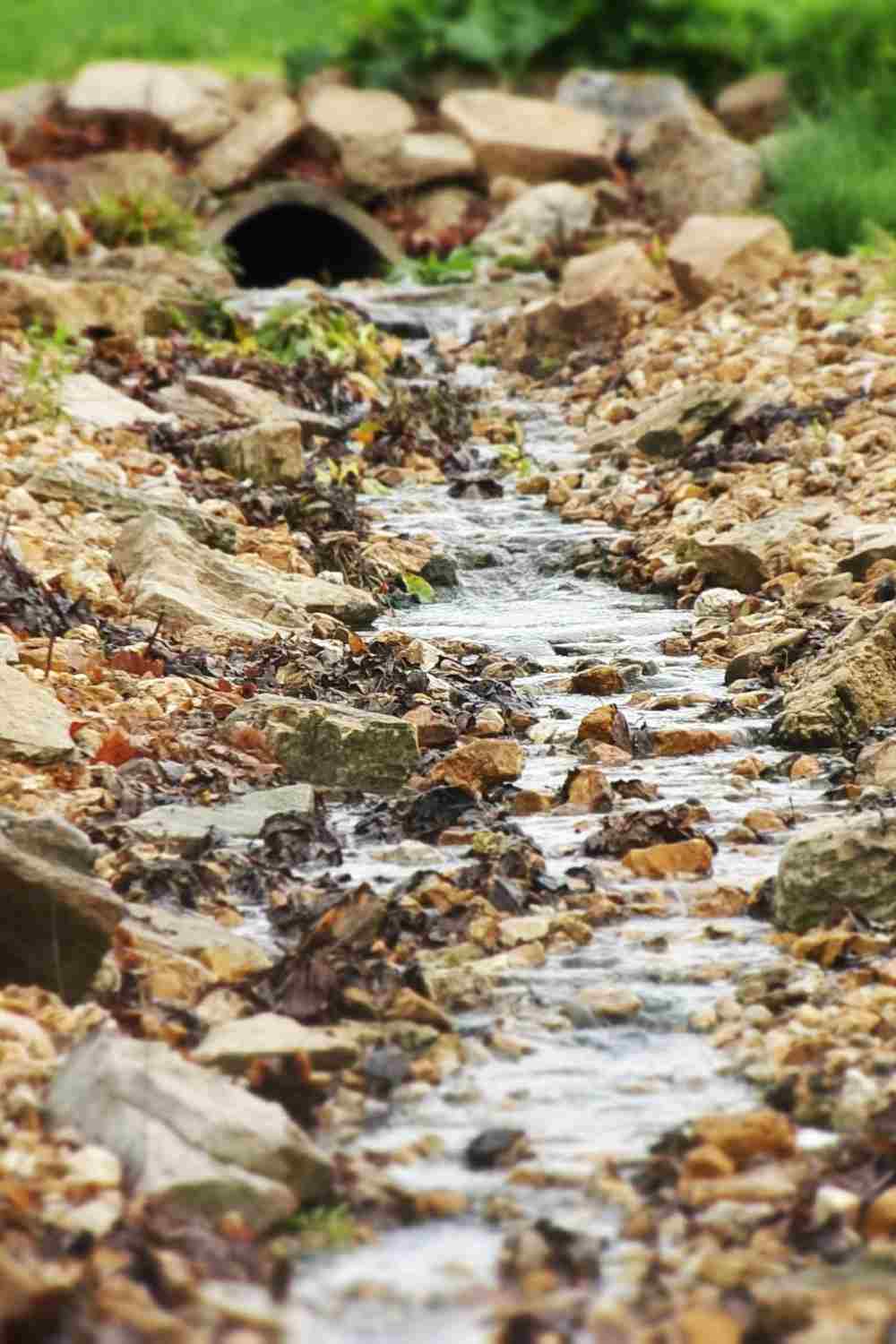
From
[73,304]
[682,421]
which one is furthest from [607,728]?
[73,304]

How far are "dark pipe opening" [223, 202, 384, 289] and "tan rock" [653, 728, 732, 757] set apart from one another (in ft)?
33.6

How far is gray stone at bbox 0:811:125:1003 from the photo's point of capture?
390cm

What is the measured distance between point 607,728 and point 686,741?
223 mm

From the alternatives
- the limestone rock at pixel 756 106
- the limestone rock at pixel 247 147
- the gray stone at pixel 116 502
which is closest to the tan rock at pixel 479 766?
the gray stone at pixel 116 502

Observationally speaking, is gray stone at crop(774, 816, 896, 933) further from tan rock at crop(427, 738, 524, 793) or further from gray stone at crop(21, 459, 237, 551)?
gray stone at crop(21, 459, 237, 551)

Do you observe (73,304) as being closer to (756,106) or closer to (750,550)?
(750,550)

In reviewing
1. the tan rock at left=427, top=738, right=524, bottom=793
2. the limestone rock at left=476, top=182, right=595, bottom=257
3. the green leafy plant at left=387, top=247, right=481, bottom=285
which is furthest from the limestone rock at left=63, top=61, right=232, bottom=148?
the tan rock at left=427, top=738, right=524, bottom=793

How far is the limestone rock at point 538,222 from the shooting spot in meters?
14.3

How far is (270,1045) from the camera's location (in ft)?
11.9

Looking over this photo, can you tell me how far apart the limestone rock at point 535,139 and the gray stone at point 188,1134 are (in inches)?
518

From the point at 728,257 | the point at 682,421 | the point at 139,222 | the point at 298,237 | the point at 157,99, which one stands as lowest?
the point at 682,421

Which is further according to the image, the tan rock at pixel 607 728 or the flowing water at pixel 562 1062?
the tan rock at pixel 607 728

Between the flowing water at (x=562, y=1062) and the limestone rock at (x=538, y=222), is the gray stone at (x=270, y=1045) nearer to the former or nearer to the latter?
the flowing water at (x=562, y=1062)

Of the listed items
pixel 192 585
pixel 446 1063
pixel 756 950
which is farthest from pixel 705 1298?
pixel 192 585
